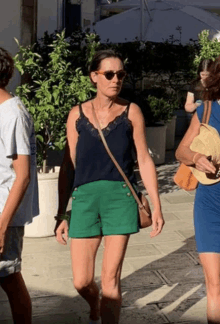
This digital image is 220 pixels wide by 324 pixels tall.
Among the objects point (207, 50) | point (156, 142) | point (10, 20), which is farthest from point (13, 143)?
point (207, 50)

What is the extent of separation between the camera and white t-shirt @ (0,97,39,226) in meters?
3.62

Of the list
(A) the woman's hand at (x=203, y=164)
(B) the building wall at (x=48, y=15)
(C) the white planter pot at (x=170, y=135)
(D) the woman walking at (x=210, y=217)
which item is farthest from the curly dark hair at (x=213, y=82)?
(B) the building wall at (x=48, y=15)

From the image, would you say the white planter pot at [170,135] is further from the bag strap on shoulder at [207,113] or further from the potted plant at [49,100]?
the bag strap on shoulder at [207,113]

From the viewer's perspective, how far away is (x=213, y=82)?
407cm

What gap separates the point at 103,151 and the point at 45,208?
11.0ft

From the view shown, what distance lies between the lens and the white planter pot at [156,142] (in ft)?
41.1

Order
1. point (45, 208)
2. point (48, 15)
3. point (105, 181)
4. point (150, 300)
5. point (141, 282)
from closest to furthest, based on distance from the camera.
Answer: point (105, 181), point (150, 300), point (141, 282), point (45, 208), point (48, 15)

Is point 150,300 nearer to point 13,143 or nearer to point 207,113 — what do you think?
point 207,113

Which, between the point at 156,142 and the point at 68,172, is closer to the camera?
the point at 68,172

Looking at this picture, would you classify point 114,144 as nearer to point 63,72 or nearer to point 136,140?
point 136,140

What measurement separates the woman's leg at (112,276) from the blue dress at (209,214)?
0.42m

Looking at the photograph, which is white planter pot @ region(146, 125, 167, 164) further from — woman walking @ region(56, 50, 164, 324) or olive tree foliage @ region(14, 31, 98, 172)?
woman walking @ region(56, 50, 164, 324)

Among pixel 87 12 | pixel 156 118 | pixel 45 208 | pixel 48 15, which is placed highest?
pixel 87 12

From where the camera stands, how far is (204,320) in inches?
195
